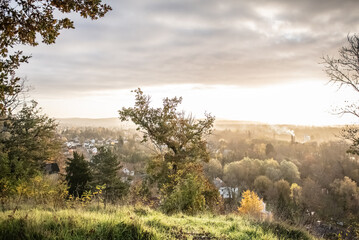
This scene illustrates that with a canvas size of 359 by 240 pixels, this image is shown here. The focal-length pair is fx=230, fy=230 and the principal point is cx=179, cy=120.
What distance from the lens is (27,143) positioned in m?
18.1

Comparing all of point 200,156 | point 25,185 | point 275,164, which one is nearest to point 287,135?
point 275,164

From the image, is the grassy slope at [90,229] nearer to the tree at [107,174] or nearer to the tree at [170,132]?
the tree at [170,132]

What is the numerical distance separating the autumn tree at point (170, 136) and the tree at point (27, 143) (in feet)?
25.4

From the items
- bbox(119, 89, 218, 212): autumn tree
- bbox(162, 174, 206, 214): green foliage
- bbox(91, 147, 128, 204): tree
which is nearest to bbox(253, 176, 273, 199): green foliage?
bbox(91, 147, 128, 204): tree

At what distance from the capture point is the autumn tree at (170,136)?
48.5ft

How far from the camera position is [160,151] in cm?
1588

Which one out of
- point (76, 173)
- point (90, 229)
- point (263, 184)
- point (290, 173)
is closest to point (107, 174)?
point (76, 173)

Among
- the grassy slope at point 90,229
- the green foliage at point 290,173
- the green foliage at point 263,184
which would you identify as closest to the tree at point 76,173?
the grassy slope at point 90,229

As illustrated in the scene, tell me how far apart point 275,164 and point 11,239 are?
70.3 metres

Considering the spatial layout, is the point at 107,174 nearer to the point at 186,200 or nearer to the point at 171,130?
the point at 171,130

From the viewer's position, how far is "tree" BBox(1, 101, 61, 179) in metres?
15.5

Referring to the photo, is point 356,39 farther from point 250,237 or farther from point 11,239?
point 11,239

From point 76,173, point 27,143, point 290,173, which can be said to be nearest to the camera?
point 27,143

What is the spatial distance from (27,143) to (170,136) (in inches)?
463
